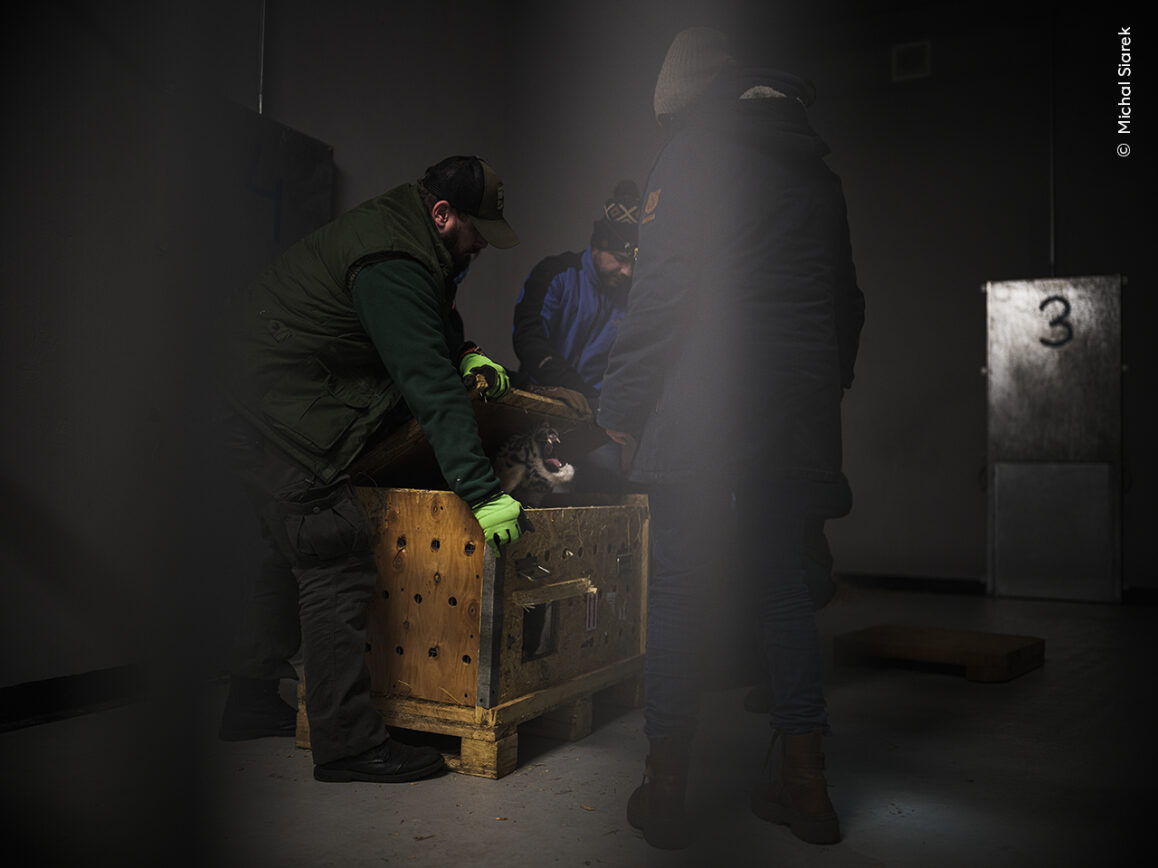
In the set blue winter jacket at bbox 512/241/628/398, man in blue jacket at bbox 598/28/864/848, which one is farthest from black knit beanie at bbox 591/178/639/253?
man in blue jacket at bbox 598/28/864/848

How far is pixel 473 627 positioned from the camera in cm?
187

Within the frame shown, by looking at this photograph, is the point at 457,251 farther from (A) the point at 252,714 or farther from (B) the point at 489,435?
(A) the point at 252,714

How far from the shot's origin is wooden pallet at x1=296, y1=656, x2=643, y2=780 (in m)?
1.82

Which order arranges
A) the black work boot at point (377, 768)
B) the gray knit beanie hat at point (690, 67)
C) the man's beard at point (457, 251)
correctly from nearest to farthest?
1. the gray knit beanie hat at point (690, 67)
2. the black work boot at point (377, 768)
3. the man's beard at point (457, 251)

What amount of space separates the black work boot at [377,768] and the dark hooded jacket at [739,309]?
0.81 meters

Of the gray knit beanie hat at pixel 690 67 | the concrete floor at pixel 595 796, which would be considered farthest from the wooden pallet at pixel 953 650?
the gray knit beanie hat at pixel 690 67

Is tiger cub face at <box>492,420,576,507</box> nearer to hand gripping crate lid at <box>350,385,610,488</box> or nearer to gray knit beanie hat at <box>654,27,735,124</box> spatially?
hand gripping crate lid at <box>350,385,610,488</box>

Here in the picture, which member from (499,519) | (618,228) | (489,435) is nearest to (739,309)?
(499,519)

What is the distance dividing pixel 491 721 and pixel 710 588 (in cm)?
59

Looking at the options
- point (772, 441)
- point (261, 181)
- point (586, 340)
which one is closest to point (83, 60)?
point (261, 181)

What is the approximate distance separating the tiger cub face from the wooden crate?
0.41 feet

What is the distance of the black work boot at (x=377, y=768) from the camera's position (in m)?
1.77

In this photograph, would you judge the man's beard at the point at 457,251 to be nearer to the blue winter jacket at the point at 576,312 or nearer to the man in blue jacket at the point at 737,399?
the man in blue jacket at the point at 737,399

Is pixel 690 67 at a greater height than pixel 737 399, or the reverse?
pixel 690 67
